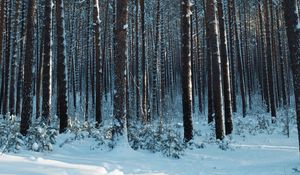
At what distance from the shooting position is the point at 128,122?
1103 centimetres

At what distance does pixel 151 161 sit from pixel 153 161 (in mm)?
56

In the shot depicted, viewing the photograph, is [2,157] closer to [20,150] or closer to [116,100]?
[20,150]

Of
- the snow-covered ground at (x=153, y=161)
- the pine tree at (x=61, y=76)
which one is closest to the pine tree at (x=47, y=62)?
the pine tree at (x=61, y=76)

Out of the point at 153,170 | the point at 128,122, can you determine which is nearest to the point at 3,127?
the point at 128,122

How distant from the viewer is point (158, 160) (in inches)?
366

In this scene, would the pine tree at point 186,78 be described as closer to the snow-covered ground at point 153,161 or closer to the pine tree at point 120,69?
the snow-covered ground at point 153,161

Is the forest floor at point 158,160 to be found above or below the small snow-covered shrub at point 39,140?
below

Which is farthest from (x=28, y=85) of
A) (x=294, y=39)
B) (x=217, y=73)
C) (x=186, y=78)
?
(x=294, y=39)

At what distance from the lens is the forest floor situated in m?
6.78

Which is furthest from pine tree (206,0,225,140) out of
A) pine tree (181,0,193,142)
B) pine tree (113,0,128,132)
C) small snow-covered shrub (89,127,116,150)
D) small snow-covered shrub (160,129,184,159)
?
small snow-covered shrub (89,127,116,150)

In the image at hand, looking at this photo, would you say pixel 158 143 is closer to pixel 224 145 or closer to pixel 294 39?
pixel 224 145

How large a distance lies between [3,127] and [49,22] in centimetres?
401

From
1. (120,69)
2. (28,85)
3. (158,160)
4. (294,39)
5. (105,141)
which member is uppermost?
(294,39)

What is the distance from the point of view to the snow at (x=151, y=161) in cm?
676
